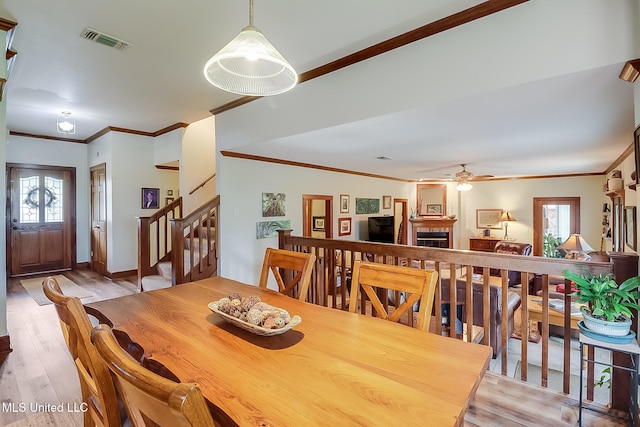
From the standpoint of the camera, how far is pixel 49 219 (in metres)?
6.19

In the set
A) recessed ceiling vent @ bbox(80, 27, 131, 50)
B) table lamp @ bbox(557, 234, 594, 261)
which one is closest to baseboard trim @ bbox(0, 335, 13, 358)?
recessed ceiling vent @ bbox(80, 27, 131, 50)

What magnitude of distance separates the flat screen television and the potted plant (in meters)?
5.24

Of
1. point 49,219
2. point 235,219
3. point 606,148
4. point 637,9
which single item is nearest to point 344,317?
point 637,9

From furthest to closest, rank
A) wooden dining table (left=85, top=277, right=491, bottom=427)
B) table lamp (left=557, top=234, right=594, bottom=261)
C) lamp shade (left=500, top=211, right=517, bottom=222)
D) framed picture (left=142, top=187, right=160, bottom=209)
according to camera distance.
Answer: lamp shade (left=500, top=211, right=517, bottom=222) → framed picture (left=142, top=187, right=160, bottom=209) → table lamp (left=557, top=234, right=594, bottom=261) → wooden dining table (left=85, top=277, right=491, bottom=427)

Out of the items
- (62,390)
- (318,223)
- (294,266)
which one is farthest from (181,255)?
(318,223)

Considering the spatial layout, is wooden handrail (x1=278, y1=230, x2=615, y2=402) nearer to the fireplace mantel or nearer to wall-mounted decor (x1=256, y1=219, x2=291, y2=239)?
wall-mounted decor (x1=256, y1=219, x2=291, y2=239)

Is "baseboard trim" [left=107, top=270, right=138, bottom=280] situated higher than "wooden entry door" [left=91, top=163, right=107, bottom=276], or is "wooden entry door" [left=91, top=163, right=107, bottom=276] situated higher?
"wooden entry door" [left=91, top=163, right=107, bottom=276]

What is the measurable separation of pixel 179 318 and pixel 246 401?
828mm

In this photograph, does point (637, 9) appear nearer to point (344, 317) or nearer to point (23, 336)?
point (344, 317)

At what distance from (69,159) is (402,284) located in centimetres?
747

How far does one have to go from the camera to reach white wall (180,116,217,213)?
521 cm

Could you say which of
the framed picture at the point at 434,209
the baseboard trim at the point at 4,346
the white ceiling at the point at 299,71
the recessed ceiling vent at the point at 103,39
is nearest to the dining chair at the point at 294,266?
the white ceiling at the point at 299,71

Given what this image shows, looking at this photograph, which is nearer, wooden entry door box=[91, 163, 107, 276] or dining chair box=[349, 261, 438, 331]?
dining chair box=[349, 261, 438, 331]

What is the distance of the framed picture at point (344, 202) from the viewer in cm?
647
